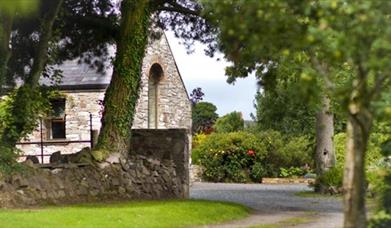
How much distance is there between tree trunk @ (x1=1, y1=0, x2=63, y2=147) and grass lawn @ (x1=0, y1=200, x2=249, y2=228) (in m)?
2.12

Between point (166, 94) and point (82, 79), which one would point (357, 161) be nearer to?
point (82, 79)

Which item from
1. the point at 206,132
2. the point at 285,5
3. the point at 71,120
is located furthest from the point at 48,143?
the point at 285,5

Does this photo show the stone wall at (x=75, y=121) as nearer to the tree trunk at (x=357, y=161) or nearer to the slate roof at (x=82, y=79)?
the slate roof at (x=82, y=79)

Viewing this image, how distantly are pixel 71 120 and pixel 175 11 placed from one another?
33.4 feet

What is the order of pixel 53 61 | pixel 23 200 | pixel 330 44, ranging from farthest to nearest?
pixel 53 61
pixel 23 200
pixel 330 44

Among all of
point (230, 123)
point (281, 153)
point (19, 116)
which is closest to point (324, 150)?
point (281, 153)

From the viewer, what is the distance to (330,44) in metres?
5.11

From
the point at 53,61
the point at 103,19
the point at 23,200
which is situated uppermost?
the point at 103,19

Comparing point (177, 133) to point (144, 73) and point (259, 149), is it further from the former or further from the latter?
point (259, 149)

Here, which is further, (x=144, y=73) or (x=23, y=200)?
(x=144, y=73)

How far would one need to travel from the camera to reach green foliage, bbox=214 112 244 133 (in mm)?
41562

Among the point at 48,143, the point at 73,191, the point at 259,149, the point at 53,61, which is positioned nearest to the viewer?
the point at 73,191

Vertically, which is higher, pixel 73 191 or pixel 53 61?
pixel 53 61

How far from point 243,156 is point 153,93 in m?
5.06
